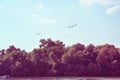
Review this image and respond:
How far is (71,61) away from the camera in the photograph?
90.6 metres

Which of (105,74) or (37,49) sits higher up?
(37,49)

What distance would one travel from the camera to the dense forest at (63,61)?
86875mm

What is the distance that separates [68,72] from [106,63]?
32.9 feet

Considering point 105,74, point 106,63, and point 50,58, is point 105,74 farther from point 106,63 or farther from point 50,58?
point 50,58

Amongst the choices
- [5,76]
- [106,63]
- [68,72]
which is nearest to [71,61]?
[68,72]

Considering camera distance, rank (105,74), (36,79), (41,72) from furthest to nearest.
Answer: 1. (41,72)
2. (105,74)
3. (36,79)

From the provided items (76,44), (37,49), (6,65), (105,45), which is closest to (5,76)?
(6,65)

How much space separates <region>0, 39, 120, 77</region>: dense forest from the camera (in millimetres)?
86875

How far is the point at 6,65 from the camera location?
9594 cm

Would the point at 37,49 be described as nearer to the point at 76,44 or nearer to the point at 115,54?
the point at 76,44

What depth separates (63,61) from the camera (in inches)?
3583

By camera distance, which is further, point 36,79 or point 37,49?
point 37,49

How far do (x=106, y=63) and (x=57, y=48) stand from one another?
16683mm

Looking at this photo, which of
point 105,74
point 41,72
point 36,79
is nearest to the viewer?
point 36,79
